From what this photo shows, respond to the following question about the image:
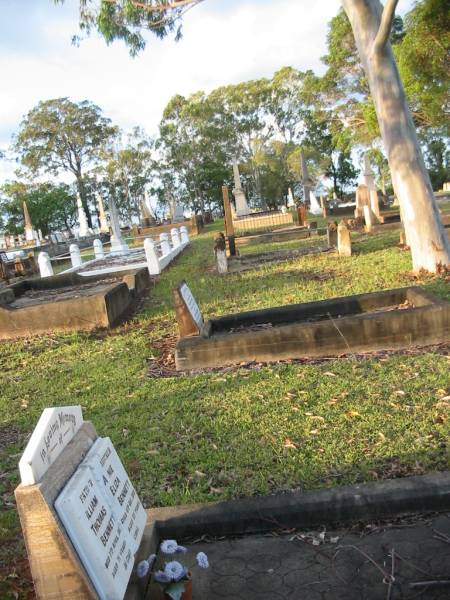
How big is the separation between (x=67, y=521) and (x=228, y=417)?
8.84 ft

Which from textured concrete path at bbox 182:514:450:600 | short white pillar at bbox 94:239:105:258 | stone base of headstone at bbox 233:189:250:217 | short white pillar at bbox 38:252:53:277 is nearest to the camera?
textured concrete path at bbox 182:514:450:600

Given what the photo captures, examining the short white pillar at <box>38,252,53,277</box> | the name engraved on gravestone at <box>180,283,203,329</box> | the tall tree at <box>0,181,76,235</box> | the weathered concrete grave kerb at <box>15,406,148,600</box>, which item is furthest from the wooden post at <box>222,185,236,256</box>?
the tall tree at <box>0,181,76,235</box>

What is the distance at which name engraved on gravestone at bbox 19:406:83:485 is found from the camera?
6.93 ft

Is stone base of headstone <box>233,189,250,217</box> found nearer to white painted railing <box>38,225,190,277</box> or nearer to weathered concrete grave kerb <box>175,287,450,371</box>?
white painted railing <box>38,225,190,277</box>

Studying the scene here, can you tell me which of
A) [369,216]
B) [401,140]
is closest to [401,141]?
[401,140]

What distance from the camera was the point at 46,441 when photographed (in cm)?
227

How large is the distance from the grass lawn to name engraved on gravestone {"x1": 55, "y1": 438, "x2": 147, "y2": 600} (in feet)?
2.51

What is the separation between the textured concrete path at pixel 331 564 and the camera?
8.41 feet

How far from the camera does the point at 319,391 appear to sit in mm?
5047

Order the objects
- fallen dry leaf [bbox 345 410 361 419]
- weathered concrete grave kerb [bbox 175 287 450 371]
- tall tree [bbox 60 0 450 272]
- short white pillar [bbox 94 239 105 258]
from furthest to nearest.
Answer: short white pillar [bbox 94 239 105 258]
tall tree [bbox 60 0 450 272]
weathered concrete grave kerb [bbox 175 287 450 371]
fallen dry leaf [bbox 345 410 361 419]

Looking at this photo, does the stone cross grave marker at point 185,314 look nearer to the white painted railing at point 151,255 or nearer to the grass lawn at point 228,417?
the grass lawn at point 228,417

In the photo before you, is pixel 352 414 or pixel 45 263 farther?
pixel 45 263

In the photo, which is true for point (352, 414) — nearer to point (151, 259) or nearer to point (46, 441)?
point (46, 441)

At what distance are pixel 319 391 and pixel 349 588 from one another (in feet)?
8.35
